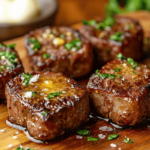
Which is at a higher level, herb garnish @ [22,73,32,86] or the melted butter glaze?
herb garnish @ [22,73,32,86]

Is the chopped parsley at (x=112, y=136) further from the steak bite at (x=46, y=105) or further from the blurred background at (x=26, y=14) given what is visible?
the blurred background at (x=26, y=14)

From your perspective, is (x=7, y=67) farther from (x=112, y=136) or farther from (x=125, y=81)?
(x=112, y=136)

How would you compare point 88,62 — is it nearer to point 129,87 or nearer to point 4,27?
point 129,87

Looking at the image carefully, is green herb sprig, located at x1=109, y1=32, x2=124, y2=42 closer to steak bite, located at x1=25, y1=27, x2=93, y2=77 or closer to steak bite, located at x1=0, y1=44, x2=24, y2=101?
steak bite, located at x1=25, y1=27, x2=93, y2=77

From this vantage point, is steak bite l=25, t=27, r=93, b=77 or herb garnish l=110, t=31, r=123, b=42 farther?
herb garnish l=110, t=31, r=123, b=42

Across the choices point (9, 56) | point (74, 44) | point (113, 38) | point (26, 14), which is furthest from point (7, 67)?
point (26, 14)

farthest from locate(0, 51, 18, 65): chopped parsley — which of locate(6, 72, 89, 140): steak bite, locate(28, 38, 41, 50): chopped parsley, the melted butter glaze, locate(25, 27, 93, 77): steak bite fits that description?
the melted butter glaze

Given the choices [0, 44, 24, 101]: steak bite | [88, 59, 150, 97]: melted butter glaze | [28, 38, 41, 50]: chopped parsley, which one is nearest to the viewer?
[88, 59, 150, 97]: melted butter glaze
